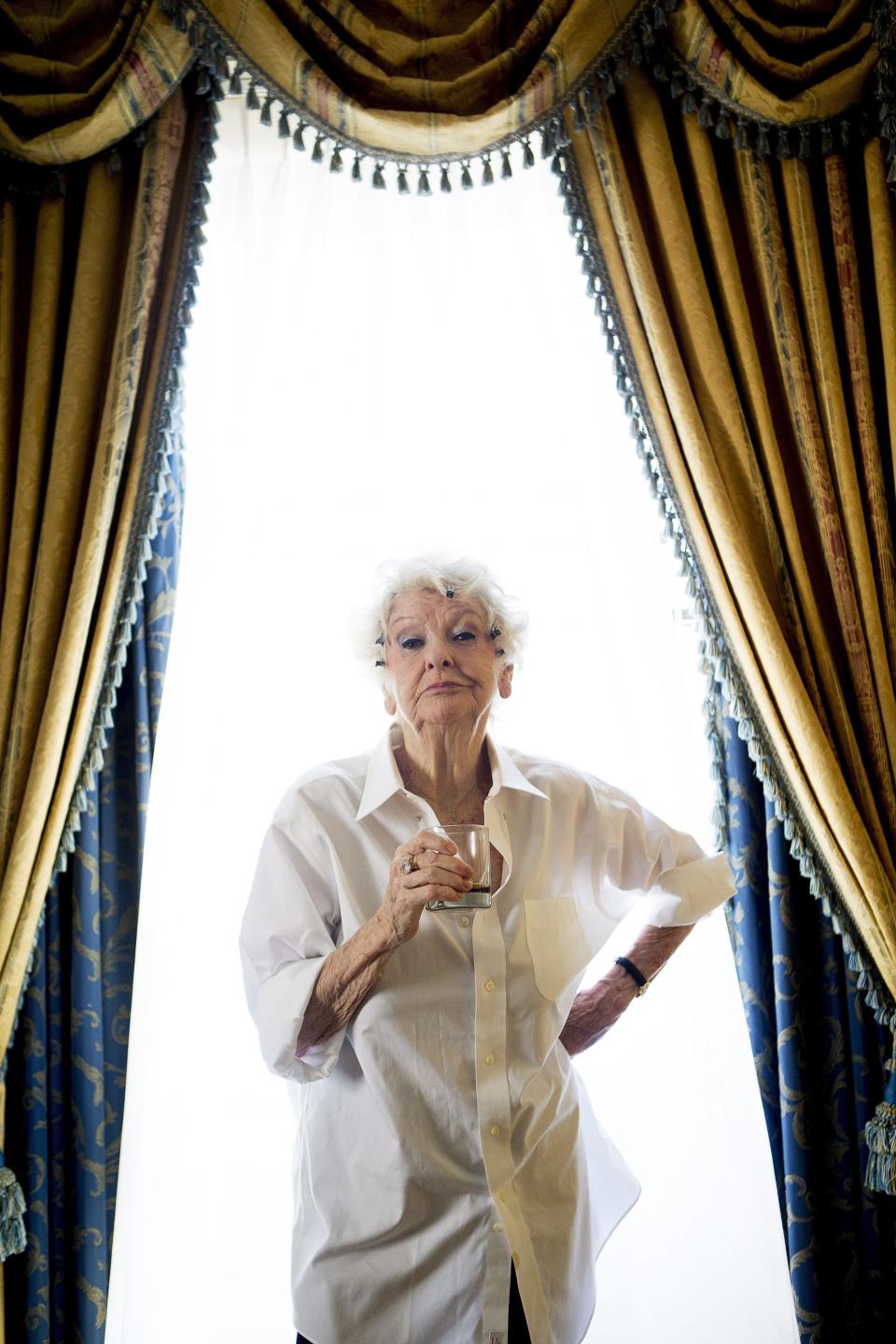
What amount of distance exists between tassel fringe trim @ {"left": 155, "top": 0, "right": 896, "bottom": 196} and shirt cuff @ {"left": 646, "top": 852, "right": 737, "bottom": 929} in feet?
4.44

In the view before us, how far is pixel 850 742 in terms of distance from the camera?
6.32 ft

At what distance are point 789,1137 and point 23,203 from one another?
230 centimetres

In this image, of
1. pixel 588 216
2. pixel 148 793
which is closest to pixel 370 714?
pixel 148 793

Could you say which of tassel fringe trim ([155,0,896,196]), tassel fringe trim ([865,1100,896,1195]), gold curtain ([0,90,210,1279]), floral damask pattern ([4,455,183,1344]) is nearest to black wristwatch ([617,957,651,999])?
tassel fringe trim ([865,1100,896,1195])

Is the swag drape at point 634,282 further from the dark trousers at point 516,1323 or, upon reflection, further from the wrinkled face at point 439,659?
the dark trousers at point 516,1323

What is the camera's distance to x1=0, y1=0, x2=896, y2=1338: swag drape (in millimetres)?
1937

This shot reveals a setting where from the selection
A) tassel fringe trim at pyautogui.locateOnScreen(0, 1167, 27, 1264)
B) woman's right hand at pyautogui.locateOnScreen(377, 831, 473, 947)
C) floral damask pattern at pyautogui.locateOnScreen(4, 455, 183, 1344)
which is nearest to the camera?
woman's right hand at pyautogui.locateOnScreen(377, 831, 473, 947)

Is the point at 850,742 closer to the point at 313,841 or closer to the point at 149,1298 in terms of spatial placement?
the point at 313,841

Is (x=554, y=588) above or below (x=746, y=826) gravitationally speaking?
above

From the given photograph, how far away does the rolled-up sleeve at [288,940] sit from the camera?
4.71 feet

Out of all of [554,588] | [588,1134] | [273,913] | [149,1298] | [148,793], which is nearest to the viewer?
[273,913]

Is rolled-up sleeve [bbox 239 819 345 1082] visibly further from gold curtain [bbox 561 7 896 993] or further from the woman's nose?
gold curtain [bbox 561 7 896 993]

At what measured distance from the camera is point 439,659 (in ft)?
5.44

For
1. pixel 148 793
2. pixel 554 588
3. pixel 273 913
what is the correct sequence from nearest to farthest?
pixel 273 913
pixel 148 793
pixel 554 588
